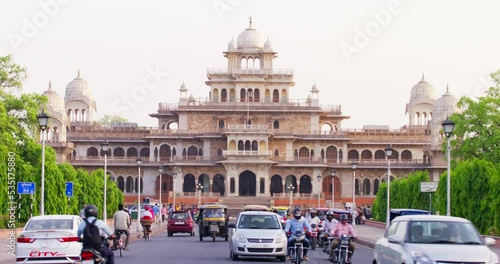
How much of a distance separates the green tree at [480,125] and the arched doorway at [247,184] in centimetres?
3259

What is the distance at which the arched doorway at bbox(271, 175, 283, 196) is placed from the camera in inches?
4161

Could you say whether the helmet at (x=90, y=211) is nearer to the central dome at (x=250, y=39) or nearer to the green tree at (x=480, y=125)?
the green tree at (x=480, y=125)

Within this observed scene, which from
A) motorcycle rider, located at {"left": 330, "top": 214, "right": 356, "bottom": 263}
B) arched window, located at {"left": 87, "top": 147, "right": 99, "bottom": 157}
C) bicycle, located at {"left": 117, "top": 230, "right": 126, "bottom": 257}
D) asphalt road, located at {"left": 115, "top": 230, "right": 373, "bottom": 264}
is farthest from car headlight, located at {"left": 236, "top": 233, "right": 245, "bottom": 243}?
arched window, located at {"left": 87, "top": 147, "right": 99, "bottom": 157}

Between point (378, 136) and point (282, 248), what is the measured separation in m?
82.4

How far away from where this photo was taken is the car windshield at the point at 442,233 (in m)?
19.0

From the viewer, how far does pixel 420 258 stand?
58.4 feet

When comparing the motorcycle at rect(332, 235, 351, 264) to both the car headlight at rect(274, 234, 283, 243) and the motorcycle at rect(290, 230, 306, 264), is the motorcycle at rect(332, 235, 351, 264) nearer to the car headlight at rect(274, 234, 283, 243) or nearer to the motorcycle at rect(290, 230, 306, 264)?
the motorcycle at rect(290, 230, 306, 264)

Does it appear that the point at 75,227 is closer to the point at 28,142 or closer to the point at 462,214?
the point at 462,214

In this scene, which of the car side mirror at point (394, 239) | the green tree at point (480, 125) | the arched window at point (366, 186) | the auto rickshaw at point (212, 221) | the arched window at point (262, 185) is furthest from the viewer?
the arched window at point (366, 186)

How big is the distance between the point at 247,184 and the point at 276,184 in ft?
11.1

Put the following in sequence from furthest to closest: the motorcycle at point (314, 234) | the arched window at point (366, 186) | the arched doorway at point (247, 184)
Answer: the arched window at point (366, 186), the arched doorway at point (247, 184), the motorcycle at point (314, 234)

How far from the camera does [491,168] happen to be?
48688 millimetres

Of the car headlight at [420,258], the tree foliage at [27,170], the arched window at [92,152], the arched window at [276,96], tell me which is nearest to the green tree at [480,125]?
the tree foliage at [27,170]

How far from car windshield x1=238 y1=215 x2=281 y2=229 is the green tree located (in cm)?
4381
